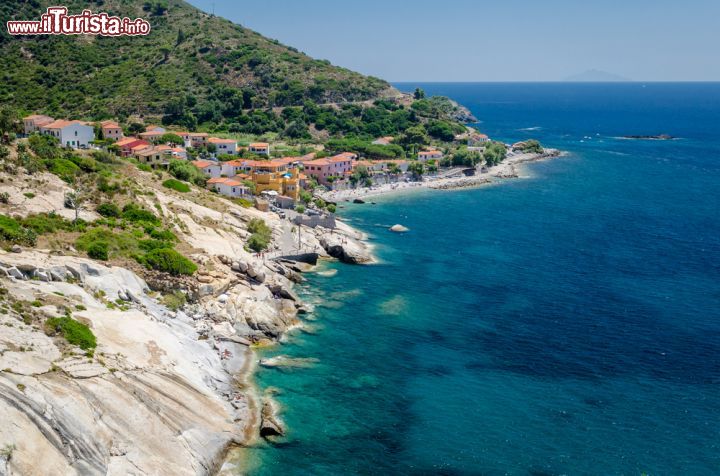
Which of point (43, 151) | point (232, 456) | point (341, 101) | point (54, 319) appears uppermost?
point (341, 101)

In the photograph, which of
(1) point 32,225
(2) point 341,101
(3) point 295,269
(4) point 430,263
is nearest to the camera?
(1) point 32,225

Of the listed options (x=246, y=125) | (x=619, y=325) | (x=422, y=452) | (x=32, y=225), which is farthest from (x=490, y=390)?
(x=246, y=125)

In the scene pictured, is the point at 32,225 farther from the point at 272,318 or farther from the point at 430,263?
the point at 430,263

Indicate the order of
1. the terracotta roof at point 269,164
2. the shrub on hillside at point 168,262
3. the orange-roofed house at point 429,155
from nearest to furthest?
the shrub on hillside at point 168,262
the terracotta roof at point 269,164
the orange-roofed house at point 429,155

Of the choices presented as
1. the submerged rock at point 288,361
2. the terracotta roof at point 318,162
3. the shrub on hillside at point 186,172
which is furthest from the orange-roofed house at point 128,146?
the submerged rock at point 288,361

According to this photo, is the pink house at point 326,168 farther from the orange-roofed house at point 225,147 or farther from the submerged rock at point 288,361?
the submerged rock at point 288,361

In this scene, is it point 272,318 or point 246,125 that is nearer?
point 272,318

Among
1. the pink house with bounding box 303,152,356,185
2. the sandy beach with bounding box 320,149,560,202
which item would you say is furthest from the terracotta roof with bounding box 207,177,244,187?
the pink house with bounding box 303,152,356,185
